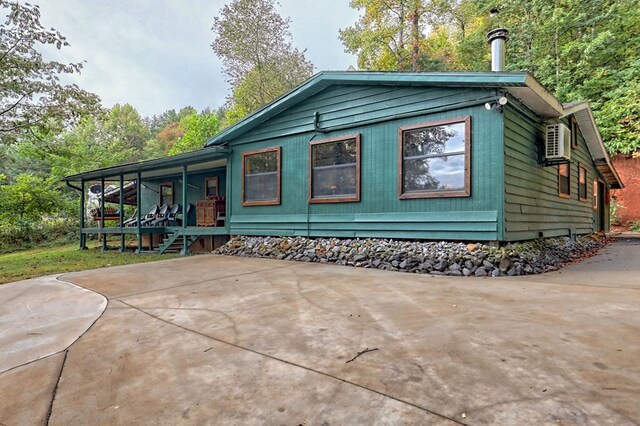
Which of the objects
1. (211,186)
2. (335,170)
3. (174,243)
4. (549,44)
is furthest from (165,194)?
(549,44)

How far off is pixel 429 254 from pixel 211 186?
8113 mm

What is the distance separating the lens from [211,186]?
11195 mm

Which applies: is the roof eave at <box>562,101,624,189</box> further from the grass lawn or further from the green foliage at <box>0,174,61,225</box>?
the green foliage at <box>0,174,61,225</box>

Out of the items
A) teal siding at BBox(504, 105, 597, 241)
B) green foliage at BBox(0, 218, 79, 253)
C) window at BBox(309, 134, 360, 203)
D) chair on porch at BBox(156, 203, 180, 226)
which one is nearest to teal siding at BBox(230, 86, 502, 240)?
window at BBox(309, 134, 360, 203)

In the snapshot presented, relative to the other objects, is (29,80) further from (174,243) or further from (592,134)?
(592,134)

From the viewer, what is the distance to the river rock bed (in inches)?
194

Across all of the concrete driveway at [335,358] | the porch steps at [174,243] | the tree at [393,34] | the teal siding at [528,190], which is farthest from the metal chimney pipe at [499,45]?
the tree at [393,34]

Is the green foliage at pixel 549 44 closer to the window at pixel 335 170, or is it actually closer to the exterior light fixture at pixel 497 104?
the window at pixel 335 170

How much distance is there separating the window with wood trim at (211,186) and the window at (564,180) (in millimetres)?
9434

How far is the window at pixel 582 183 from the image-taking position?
9128mm

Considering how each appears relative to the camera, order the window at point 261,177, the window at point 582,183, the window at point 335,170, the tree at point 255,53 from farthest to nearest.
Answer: the tree at point 255,53 → the window at point 582,183 → the window at point 261,177 → the window at point 335,170

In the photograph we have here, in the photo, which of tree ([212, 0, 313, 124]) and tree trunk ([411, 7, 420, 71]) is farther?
tree ([212, 0, 313, 124])

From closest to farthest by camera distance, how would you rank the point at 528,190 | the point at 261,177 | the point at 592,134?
the point at 528,190 → the point at 261,177 → the point at 592,134

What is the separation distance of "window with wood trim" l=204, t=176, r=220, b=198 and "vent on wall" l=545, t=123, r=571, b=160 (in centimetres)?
895
